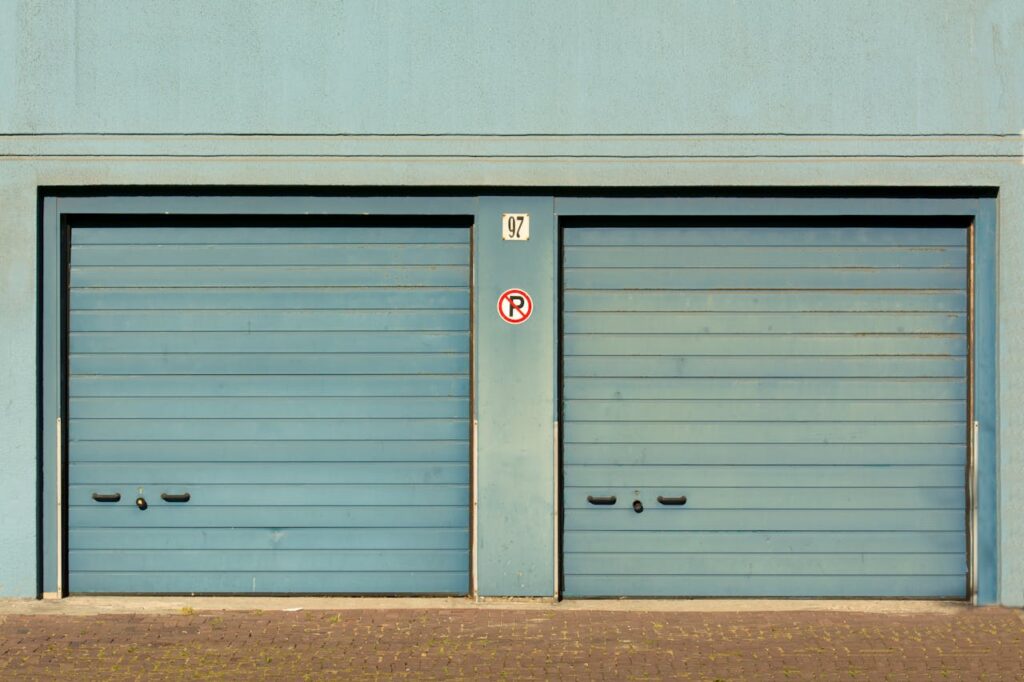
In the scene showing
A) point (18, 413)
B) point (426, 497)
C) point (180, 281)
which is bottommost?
point (426, 497)

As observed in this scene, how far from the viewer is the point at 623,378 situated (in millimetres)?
9883

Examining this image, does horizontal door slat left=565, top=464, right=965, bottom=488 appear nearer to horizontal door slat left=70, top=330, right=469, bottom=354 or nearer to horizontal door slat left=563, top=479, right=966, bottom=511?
horizontal door slat left=563, top=479, right=966, bottom=511

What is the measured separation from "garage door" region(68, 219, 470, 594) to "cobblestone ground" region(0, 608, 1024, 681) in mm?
547

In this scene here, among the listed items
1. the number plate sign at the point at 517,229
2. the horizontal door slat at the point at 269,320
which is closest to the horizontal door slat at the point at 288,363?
the horizontal door slat at the point at 269,320

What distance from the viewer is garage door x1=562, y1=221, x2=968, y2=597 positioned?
9.86 m

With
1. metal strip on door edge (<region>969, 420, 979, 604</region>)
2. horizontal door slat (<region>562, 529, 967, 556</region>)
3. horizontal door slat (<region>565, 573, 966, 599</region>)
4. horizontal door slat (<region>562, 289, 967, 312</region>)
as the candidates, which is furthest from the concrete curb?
horizontal door slat (<region>562, 289, 967, 312</region>)

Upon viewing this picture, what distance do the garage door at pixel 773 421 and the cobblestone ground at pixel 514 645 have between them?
50 cm

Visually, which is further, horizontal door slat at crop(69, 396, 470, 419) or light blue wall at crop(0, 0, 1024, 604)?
horizontal door slat at crop(69, 396, 470, 419)

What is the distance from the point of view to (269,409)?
991cm

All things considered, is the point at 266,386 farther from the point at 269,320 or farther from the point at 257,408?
the point at 269,320

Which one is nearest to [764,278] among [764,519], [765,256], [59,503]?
[765,256]
